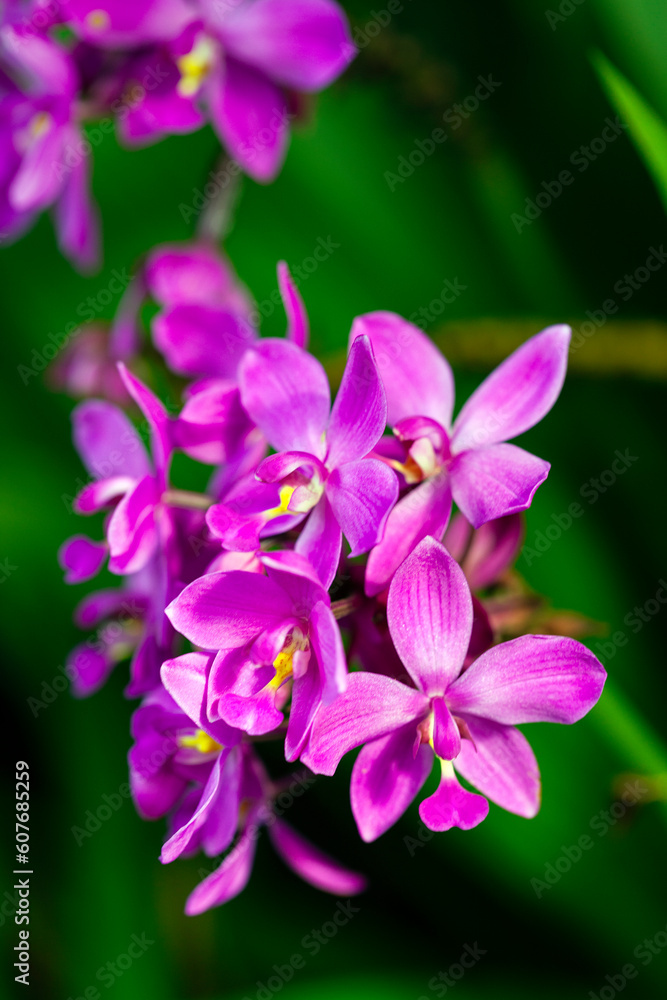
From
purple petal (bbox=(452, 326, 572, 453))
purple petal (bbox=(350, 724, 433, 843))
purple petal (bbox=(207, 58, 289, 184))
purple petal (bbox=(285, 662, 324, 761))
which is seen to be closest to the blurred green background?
purple petal (bbox=(207, 58, 289, 184))

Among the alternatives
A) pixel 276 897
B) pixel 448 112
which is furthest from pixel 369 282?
pixel 276 897

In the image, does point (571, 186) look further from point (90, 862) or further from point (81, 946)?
point (81, 946)

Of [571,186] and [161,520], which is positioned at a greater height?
[571,186]

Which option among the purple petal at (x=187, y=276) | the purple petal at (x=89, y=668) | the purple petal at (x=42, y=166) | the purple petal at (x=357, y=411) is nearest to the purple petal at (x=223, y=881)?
the purple petal at (x=89, y=668)

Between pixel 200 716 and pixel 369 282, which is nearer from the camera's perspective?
pixel 200 716

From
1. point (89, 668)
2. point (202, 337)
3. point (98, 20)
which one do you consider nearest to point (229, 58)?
point (98, 20)

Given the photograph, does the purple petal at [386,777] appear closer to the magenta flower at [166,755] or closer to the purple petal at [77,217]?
the magenta flower at [166,755]

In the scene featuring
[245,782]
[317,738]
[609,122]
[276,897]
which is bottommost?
[276,897]

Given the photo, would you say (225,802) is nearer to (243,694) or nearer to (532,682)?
(243,694)
